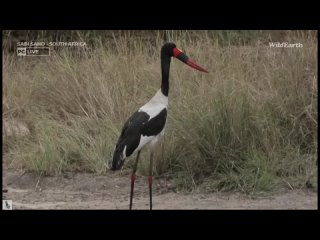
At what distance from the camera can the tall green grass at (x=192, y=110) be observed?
23.2 ft

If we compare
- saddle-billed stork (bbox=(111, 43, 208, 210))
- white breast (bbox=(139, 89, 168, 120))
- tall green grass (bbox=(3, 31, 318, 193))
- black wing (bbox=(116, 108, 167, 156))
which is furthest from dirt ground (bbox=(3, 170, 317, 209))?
white breast (bbox=(139, 89, 168, 120))

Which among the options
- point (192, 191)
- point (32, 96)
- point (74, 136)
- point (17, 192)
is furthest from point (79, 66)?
point (192, 191)

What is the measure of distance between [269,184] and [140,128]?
1.39m

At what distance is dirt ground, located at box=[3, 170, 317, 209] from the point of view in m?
6.51

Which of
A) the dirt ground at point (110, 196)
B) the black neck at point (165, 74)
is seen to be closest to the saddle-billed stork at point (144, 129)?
the black neck at point (165, 74)

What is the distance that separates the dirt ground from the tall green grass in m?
A: 0.14

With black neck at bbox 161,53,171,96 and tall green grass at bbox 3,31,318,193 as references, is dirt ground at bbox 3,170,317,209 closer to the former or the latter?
tall green grass at bbox 3,31,318,193

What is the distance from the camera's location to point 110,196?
7.04 meters

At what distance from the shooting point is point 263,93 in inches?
307

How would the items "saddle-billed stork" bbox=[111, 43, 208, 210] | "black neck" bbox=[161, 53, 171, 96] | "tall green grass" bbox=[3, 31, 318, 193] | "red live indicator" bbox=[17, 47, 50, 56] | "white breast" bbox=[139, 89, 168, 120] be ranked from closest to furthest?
"saddle-billed stork" bbox=[111, 43, 208, 210] < "white breast" bbox=[139, 89, 168, 120] < "black neck" bbox=[161, 53, 171, 96] < "tall green grass" bbox=[3, 31, 318, 193] < "red live indicator" bbox=[17, 47, 50, 56]

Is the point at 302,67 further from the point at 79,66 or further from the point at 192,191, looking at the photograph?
the point at 79,66

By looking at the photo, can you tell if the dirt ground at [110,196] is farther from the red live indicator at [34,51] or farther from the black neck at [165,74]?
the red live indicator at [34,51]

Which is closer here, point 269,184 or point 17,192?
point 269,184

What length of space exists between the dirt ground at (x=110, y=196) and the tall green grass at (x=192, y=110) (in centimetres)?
14
